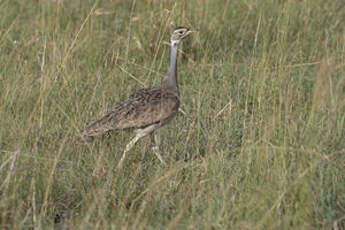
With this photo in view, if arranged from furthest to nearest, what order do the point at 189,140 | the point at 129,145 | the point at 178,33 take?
1. the point at 178,33
2. the point at 189,140
3. the point at 129,145

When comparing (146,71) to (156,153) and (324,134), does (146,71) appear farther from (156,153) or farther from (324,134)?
(324,134)

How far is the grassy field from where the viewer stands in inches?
116

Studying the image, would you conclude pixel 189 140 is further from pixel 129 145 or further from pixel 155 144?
pixel 129 145

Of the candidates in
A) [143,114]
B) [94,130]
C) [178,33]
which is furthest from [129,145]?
[178,33]

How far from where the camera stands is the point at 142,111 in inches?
171

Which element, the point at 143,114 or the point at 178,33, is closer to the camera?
the point at 143,114

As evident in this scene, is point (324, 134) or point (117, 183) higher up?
point (324, 134)

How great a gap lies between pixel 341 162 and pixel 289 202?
1.82 ft

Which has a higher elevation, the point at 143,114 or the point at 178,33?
the point at 178,33

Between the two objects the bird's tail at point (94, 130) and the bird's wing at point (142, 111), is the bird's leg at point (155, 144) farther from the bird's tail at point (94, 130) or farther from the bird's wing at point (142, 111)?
the bird's tail at point (94, 130)

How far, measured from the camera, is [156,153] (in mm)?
3990

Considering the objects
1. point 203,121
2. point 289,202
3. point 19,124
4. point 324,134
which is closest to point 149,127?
point 203,121

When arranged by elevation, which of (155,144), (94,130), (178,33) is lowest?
(155,144)

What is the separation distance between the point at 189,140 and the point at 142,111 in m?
0.37
